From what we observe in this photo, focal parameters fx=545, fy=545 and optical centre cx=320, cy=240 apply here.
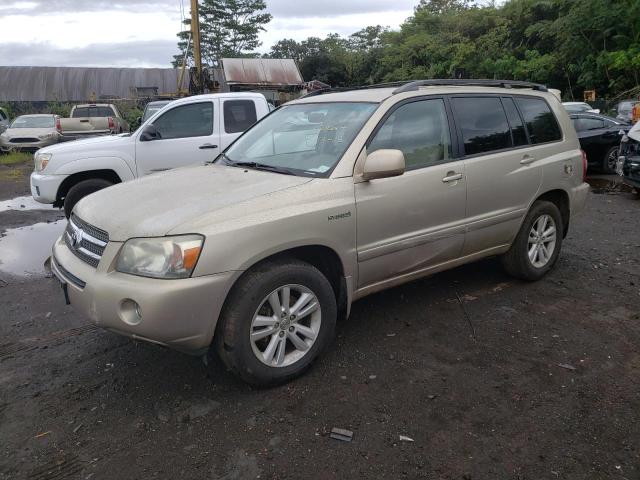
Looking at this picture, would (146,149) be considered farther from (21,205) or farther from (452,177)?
(452,177)

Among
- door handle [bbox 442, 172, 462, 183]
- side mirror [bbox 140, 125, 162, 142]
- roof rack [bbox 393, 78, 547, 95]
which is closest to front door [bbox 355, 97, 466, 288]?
door handle [bbox 442, 172, 462, 183]

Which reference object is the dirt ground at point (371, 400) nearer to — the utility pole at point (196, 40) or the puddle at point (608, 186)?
the puddle at point (608, 186)

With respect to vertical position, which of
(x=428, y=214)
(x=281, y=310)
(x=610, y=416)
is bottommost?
(x=610, y=416)

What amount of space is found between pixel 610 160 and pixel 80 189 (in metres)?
10.8

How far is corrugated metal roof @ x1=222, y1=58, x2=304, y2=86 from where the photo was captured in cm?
2508

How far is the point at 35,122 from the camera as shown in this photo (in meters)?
19.0

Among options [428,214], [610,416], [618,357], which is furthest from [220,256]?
[618,357]

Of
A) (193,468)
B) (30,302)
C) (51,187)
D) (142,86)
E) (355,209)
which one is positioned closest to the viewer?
(193,468)

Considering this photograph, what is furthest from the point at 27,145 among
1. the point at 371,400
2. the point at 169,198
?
the point at 371,400

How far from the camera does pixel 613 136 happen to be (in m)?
12.0

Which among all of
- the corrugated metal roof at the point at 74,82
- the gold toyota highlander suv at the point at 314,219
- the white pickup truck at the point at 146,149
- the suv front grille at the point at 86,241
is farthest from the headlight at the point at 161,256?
the corrugated metal roof at the point at 74,82

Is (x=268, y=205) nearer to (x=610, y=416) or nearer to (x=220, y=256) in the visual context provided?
(x=220, y=256)

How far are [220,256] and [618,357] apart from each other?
2.71m

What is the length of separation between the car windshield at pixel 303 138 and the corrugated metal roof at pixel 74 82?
4168cm
